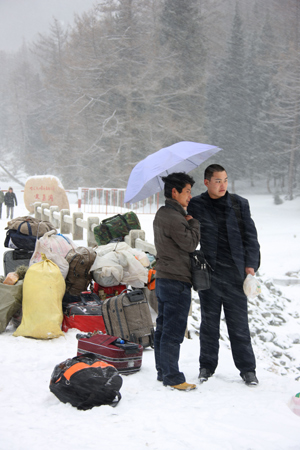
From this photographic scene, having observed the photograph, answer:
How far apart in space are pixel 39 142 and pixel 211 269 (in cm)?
4902

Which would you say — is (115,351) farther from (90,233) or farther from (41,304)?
(90,233)

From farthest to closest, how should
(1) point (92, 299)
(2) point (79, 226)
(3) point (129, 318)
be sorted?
(2) point (79, 226), (1) point (92, 299), (3) point (129, 318)

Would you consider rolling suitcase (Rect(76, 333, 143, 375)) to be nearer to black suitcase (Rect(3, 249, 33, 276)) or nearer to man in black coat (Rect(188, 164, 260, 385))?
man in black coat (Rect(188, 164, 260, 385))

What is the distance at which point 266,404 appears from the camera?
3.36 m

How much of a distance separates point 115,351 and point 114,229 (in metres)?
3.70

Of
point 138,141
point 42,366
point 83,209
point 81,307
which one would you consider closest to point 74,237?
point 81,307

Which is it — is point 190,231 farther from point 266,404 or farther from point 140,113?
point 140,113

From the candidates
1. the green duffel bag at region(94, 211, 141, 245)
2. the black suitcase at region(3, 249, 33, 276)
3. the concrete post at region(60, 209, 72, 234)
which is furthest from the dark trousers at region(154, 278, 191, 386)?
the concrete post at region(60, 209, 72, 234)

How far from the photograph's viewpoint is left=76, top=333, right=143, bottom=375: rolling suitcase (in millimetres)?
3984

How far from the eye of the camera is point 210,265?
3854 millimetres

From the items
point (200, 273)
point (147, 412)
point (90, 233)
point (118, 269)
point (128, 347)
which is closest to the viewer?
point (147, 412)

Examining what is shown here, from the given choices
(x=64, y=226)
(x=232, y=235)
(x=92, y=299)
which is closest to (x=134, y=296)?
(x=92, y=299)

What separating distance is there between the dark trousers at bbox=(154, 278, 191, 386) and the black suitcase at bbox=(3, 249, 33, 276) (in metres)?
3.02

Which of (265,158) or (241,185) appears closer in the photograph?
(265,158)
